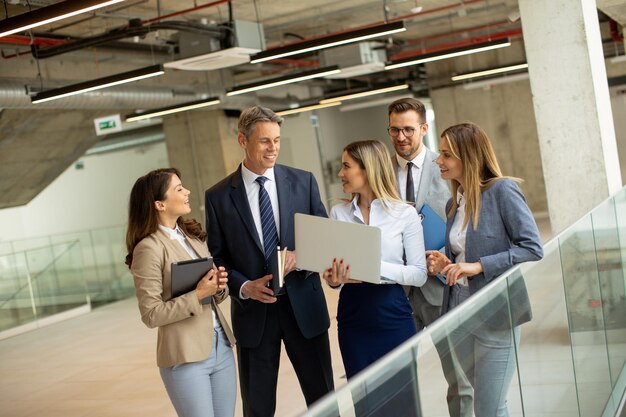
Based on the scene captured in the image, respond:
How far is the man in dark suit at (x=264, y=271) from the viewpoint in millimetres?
3379

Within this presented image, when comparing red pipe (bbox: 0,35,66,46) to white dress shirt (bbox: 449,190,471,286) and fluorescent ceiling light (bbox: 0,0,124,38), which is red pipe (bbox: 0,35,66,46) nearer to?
fluorescent ceiling light (bbox: 0,0,124,38)

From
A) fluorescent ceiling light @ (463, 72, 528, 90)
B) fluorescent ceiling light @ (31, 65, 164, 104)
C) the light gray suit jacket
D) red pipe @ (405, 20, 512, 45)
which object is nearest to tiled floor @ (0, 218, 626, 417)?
the light gray suit jacket

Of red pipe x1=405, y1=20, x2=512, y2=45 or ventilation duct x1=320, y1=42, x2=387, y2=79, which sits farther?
red pipe x1=405, y1=20, x2=512, y2=45

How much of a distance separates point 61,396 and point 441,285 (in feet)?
16.7

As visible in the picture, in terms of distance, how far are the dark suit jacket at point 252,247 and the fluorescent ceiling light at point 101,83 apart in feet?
18.3

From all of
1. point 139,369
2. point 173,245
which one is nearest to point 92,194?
point 139,369

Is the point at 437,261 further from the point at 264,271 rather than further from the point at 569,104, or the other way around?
the point at 569,104

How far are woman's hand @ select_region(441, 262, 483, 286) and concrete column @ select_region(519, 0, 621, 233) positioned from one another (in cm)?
346

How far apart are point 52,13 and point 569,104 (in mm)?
3804

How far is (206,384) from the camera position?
314 cm

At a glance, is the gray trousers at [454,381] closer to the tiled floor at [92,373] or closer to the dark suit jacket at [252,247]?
the dark suit jacket at [252,247]

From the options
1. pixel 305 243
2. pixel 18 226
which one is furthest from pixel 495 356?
pixel 18 226

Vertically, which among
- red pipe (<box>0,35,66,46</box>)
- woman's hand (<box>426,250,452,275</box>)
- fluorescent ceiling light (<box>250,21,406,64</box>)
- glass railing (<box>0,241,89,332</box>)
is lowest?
glass railing (<box>0,241,89,332</box>)

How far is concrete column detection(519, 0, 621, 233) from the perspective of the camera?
6250 mm
